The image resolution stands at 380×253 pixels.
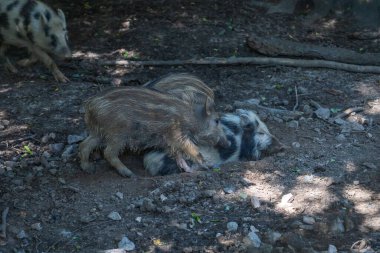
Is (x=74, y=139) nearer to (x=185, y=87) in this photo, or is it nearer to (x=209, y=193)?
(x=185, y=87)

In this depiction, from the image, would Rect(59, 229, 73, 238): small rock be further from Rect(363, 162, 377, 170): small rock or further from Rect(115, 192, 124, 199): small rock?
Rect(363, 162, 377, 170): small rock

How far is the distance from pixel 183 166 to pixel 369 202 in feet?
4.91

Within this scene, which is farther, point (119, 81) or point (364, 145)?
point (119, 81)

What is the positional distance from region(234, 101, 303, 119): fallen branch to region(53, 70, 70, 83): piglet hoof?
6.10ft

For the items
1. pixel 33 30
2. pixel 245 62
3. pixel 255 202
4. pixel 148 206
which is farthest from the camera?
pixel 33 30

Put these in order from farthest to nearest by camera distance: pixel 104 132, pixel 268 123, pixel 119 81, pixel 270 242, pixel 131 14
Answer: pixel 131 14, pixel 119 81, pixel 268 123, pixel 104 132, pixel 270 242

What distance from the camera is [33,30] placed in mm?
7348

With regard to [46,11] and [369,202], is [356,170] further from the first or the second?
[46,11]

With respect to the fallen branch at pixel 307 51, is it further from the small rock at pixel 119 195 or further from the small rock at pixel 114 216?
the small rock at pixel 114 216

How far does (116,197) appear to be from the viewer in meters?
4.76

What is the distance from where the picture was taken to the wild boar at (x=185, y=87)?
19.1 ft

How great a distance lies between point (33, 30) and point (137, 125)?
2.81m

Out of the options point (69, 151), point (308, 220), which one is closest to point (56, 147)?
point (69, 151)

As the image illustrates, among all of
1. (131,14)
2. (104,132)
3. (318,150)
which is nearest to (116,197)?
(104,132)
